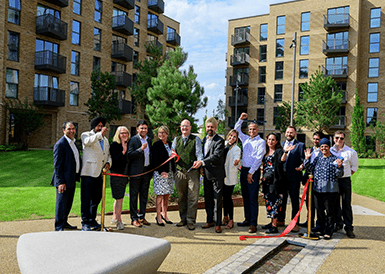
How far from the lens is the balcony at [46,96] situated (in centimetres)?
2428

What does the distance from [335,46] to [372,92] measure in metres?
7.12

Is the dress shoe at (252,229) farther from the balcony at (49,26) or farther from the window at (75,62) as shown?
the window at (75,62)

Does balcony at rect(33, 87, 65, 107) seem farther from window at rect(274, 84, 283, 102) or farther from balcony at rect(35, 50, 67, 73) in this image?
window at rect(274, 84, 283, 102)

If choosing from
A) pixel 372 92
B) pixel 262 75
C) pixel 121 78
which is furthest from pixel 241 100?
pixel 121 78

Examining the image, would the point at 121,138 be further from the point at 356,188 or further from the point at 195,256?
the point at 356,188

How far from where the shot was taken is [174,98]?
851 inches

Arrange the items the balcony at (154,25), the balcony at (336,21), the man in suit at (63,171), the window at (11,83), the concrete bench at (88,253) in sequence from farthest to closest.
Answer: the balcony at (154,25) < the balcony at (336,21) < the window at (11,83) < the man in suit at (63,171) < the concrete bench at (88,253)

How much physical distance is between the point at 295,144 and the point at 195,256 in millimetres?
3184

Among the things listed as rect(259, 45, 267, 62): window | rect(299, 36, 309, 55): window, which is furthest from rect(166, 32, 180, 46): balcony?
rect(299, 36, 309, 55): window

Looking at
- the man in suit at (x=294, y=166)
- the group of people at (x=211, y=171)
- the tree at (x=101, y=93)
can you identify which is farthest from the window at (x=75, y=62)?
the man in suit at (x=294, y=166)

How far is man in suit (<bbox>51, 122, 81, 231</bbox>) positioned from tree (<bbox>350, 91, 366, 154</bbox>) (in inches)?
1322

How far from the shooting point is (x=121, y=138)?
6332 millimetres

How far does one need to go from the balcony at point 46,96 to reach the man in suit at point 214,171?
21598 mm

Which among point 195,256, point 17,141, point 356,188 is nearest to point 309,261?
point 195,256
